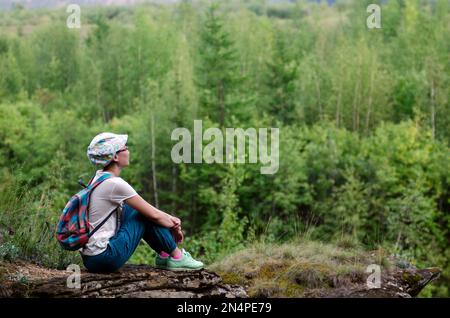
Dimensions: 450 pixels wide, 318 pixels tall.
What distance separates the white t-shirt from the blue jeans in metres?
0.06

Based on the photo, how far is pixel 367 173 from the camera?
110 feet

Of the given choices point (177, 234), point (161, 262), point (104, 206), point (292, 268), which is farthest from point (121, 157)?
point (292, 268)

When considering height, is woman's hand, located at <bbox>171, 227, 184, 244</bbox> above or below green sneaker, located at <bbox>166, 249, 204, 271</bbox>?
above

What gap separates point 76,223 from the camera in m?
5.10

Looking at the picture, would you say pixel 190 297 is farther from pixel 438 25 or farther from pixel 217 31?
pixel 438 25

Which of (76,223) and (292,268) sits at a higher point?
(76,223)

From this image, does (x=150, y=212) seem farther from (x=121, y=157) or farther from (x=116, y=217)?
(x=121, y=157)

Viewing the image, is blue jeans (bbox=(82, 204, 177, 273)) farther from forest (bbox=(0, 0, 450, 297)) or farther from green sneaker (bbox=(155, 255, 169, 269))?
forest (bbox=(0, 0, 450, 297))

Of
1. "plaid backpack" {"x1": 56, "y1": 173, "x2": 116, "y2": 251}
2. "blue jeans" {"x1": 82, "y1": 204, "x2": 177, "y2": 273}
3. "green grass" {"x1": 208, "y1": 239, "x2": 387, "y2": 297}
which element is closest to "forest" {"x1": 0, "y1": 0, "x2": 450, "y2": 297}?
"green grass" {"x1": 208, "y1": 239, "x2": 387, "y2": 297}

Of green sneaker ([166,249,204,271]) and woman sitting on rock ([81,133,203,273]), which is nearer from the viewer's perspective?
woman sitting on rock ([81,133,203,273])

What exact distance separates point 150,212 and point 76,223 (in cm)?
62

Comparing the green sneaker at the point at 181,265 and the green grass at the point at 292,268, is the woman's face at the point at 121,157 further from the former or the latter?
the green grass at the point at 292,268

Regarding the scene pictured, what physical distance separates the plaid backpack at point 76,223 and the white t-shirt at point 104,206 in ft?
0.16

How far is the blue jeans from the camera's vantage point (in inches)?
207
